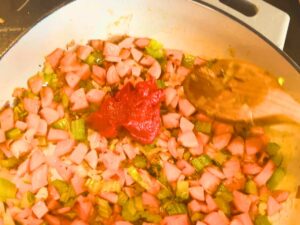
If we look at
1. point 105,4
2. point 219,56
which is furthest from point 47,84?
point 219,56

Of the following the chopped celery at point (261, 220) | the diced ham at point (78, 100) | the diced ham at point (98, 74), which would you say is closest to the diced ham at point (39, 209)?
the diced ham at point (78, 100)

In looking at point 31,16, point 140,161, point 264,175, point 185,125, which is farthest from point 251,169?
point 31,16

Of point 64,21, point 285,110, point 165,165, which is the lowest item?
point 165,165

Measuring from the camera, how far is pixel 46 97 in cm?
154

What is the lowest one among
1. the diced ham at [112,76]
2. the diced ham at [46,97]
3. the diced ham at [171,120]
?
the diced ham at [171,120]

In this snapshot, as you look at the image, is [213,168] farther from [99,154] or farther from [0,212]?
[0,212]

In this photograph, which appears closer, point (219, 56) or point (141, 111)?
point (141, 111)

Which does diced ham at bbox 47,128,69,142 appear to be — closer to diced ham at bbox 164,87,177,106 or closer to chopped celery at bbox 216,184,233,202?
diced ham at bbox 164,87,177,106

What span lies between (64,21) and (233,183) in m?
0.77

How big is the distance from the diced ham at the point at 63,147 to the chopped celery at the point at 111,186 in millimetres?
161

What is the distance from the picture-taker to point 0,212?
142cm

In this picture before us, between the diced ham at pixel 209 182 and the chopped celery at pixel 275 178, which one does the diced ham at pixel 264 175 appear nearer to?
the chopped celery at pixel 275 178

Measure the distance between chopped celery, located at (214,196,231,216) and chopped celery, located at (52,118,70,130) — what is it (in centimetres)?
54

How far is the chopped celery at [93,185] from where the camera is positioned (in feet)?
4.82
